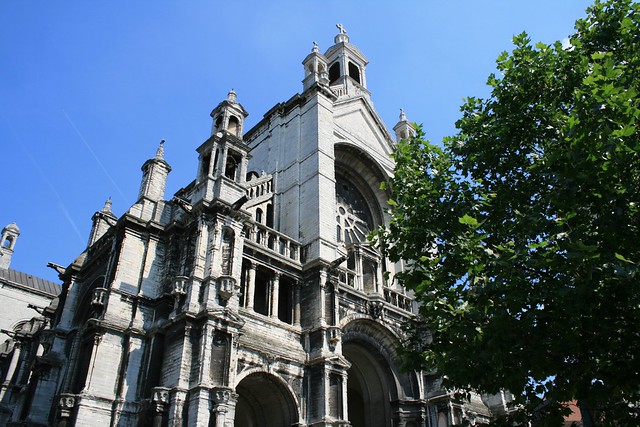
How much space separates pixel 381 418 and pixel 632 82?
1720 cm

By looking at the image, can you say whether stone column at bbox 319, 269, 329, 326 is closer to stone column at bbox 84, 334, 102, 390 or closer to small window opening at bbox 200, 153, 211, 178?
small window opening at bbox 200, 153, 211, 178

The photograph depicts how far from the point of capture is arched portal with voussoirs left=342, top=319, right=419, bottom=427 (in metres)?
23.3

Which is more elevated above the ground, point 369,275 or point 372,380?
point 369,275

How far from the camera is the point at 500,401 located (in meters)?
28.3

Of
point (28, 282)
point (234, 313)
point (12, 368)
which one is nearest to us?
point (234, 313)

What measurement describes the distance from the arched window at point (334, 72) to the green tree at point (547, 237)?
2301cm

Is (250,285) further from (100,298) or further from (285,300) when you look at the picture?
(100,298)

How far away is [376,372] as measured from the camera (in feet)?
78.3

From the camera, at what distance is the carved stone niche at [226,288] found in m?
18.0

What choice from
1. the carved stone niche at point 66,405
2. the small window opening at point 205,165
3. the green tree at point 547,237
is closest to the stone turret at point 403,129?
the small window opening at point 205,165

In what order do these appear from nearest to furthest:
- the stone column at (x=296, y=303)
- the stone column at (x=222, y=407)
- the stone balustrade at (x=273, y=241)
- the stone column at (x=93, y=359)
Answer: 1. the stone column at (x=222, y=407)
2. the stone column at (x=93, y=359)
3. the stone column at (x=296, y=303)
4. the stone balustrade at (x=273, y=241)

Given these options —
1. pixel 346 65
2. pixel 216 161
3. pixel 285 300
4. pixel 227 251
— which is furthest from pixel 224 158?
pixel 346 65

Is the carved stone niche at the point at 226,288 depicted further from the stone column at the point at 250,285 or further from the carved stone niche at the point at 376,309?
the carved stone niche at the point at 376,309

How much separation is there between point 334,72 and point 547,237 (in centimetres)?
2844
